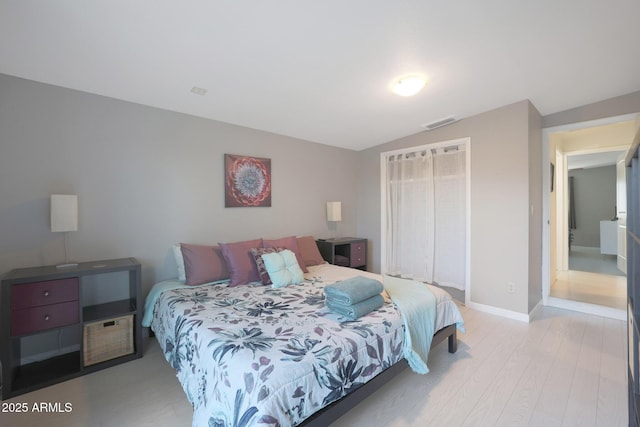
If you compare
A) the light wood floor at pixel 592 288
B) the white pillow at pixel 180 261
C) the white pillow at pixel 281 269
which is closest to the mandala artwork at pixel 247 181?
the white pillow at pixel 180 261

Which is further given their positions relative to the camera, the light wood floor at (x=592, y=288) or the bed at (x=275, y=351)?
the light wood floor at (x=592, y=288)

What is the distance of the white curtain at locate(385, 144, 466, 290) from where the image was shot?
367 centimetres

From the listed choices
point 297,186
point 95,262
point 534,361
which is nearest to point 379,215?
point 297,186

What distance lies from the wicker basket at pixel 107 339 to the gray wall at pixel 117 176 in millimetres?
482

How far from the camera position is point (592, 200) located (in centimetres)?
726

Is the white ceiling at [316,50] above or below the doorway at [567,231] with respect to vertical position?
above

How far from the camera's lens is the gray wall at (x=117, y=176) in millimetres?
2135

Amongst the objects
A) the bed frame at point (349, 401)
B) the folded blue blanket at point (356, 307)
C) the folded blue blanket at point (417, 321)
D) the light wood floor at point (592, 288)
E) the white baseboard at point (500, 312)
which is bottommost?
the white baseboard at point (500, 312)

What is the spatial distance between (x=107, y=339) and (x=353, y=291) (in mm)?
2051

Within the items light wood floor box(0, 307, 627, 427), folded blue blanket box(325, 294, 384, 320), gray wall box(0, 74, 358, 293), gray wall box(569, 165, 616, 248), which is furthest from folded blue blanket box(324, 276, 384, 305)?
gray wall box(569, 165, 616, 248)

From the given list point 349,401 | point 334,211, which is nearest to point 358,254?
point 334,211

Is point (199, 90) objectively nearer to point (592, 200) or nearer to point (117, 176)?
Result: point (117, 176)

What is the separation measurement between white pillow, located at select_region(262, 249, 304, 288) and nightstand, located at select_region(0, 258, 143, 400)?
1093mm

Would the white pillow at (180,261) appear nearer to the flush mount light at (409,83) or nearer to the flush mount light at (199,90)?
the flush mount light at (199,90)
